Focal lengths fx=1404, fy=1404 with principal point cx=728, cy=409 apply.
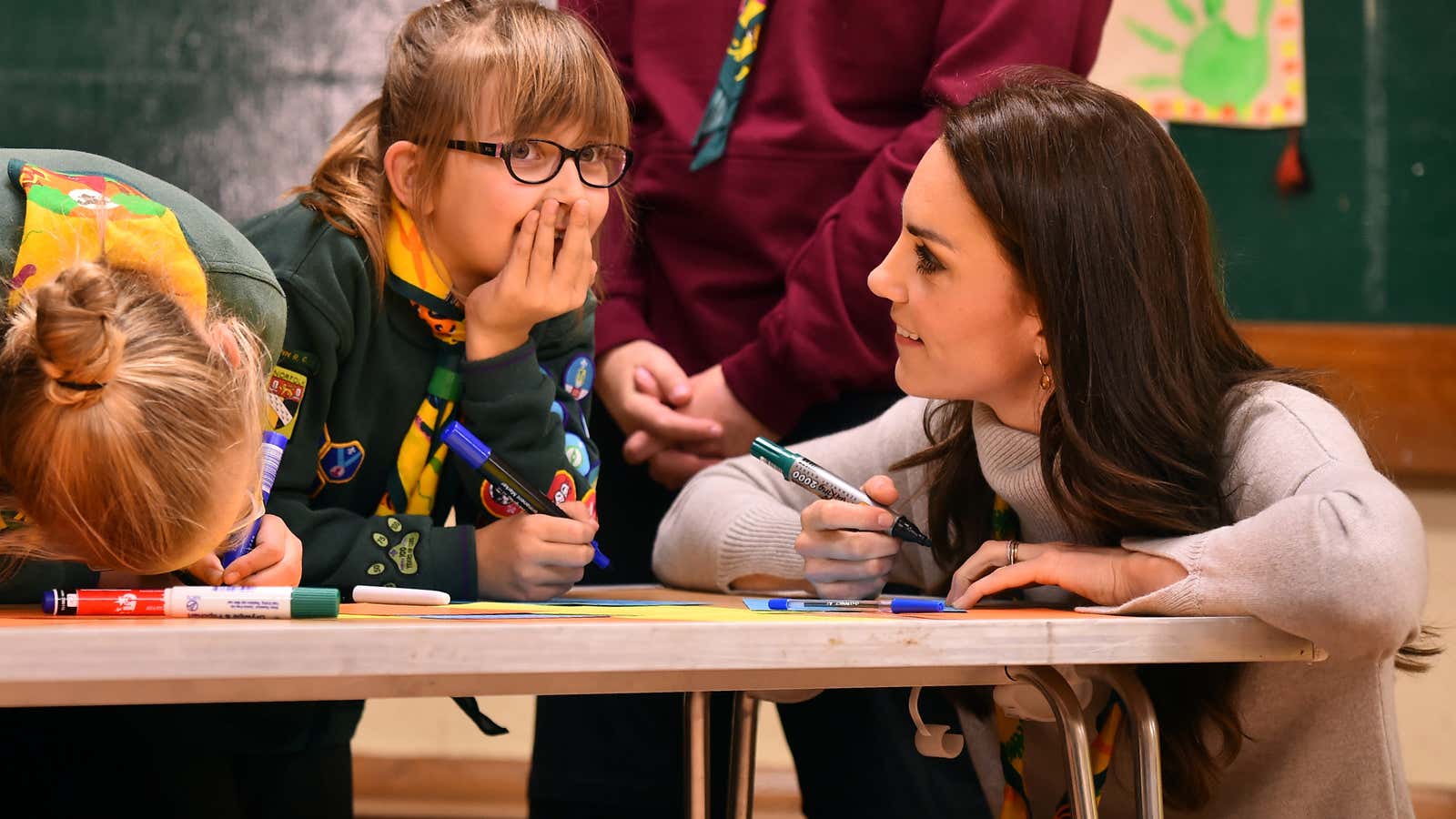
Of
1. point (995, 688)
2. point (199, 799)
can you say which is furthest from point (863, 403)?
point (199, 799)

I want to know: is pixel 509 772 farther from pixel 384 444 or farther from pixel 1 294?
pixel 1 294

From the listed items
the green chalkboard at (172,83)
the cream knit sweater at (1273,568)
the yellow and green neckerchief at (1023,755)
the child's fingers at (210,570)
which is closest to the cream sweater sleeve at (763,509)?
the cream knit sweater at (1273,568)

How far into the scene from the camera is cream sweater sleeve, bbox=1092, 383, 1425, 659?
88cm

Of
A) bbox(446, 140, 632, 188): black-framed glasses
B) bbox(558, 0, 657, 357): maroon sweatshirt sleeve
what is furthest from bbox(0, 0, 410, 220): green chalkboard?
bbox(446, 140, 632, 188): black-framed glasses

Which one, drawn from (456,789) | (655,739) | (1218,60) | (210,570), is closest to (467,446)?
(210,570)

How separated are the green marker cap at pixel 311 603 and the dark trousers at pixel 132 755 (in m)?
0.48

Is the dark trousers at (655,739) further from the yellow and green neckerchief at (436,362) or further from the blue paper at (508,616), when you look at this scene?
the blue paper at (508,616)

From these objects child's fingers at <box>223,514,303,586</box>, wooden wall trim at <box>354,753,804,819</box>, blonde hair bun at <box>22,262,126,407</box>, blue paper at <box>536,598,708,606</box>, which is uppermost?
blonde hair bun at <box>22,262,126,407</box>

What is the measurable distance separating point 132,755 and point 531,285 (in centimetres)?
55

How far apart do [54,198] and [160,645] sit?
0.37m

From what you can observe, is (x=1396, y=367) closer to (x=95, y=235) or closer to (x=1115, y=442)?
(x=1115, y=442)

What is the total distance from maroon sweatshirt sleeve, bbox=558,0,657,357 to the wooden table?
760mm

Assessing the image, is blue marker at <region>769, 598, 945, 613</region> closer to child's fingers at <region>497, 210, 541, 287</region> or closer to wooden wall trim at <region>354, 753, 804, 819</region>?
child's fingers at <region>497, 210, 541, 287</region>

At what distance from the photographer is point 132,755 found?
4.08 feet
